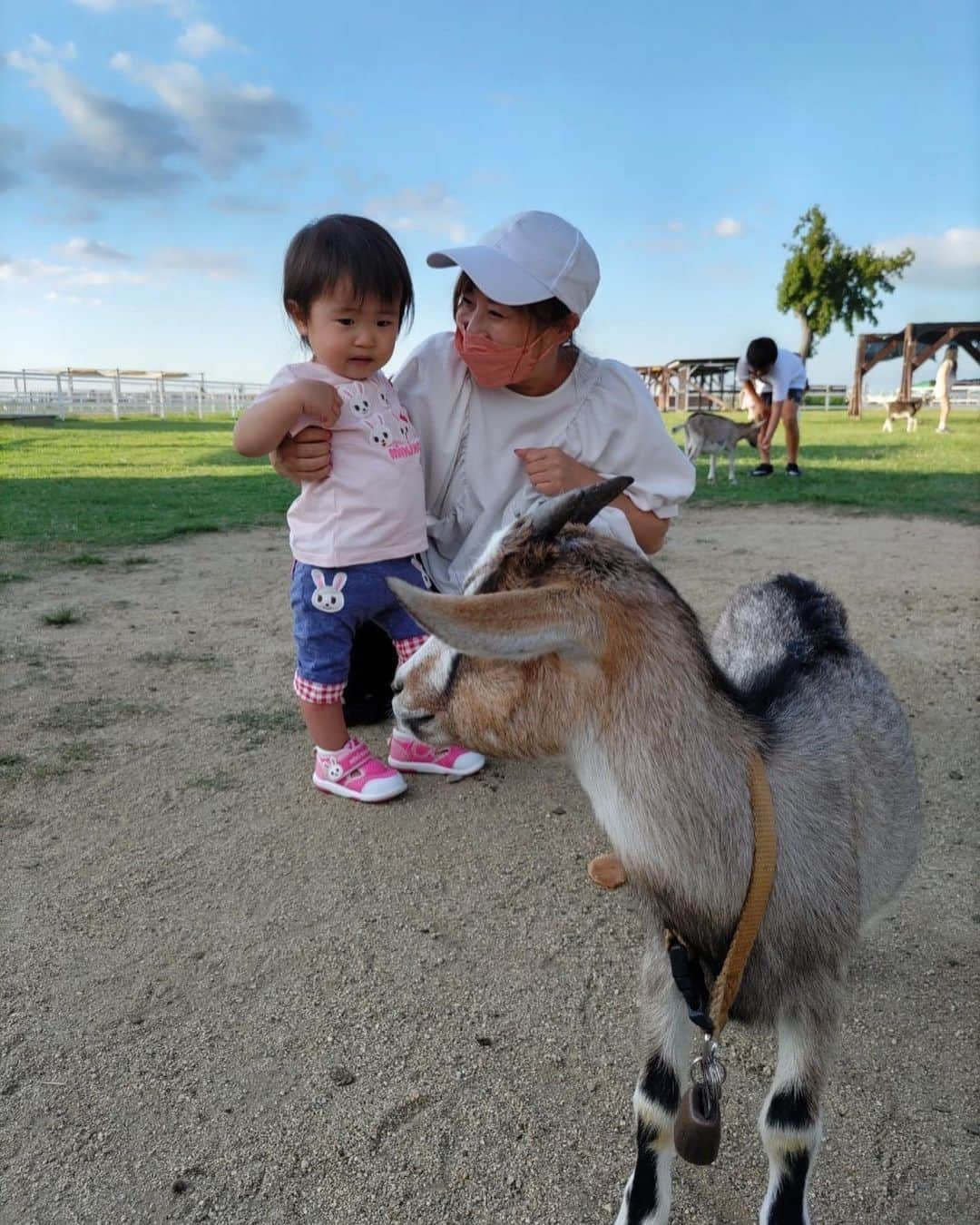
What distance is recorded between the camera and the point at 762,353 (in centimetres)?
1245

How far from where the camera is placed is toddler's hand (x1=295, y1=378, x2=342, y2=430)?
9.82 feet

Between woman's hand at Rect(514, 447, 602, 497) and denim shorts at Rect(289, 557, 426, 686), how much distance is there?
1.98 ft

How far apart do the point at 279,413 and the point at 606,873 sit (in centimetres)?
183

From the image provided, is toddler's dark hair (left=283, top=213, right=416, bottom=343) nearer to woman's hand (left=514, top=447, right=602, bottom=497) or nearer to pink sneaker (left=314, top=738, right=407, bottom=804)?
woman's hand (left=514, top=447, right=602, bottom=497)

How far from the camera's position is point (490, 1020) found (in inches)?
90.7

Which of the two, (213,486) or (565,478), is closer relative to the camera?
(565,478)

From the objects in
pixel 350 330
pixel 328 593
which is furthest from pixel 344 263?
pixel 328 593

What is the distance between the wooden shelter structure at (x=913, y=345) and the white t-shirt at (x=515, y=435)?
93.1 ft

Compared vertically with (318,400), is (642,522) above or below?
below

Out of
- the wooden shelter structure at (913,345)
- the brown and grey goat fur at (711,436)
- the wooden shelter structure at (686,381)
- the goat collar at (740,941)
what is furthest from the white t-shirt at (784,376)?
the wooden shelter structure at (686,381)

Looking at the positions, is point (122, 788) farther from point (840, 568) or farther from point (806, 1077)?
point (840, 568)

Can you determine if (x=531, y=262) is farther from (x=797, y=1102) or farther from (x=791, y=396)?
(x=791, y=396)

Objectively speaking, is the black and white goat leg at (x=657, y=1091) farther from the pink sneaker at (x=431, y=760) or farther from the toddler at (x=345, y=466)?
the pink sneaker at (x=431, y=760)

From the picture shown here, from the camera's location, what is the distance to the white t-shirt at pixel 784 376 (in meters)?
12.7
